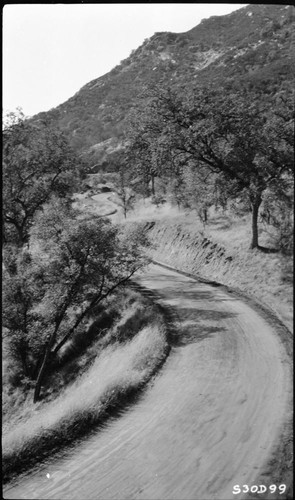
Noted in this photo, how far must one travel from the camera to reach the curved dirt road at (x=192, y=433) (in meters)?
11.4

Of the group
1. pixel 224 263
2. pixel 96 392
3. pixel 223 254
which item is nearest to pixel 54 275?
pixel 96 392

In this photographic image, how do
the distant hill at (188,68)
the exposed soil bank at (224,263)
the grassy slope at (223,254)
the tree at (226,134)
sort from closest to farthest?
1. the exposed soil bank at (224,263)
2. the grassy slope at (223,254)
3. the tree at (226,134)
4. the distant hill at (188,68)

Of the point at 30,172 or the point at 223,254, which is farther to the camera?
the point at 30,172

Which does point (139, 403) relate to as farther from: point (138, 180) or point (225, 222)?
point (138, 180)

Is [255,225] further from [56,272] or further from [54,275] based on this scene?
[54,275]

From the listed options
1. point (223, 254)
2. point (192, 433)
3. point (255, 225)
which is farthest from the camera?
point (223, 254)

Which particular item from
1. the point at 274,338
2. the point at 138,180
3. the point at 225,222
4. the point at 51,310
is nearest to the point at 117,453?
the point at 274,338

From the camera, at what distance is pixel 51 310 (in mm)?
23094

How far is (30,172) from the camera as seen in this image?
32.3 m

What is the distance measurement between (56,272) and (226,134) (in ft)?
47.3

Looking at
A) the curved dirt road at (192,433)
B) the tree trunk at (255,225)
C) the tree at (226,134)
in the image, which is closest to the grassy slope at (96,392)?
the curved dirt road at (192,433)

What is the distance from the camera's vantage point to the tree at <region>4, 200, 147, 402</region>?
2281 cm

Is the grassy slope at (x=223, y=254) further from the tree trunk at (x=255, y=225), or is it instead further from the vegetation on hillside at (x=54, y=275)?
the vegetation on hillside at (x=54, y=275)

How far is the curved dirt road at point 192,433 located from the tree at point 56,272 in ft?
21.7
